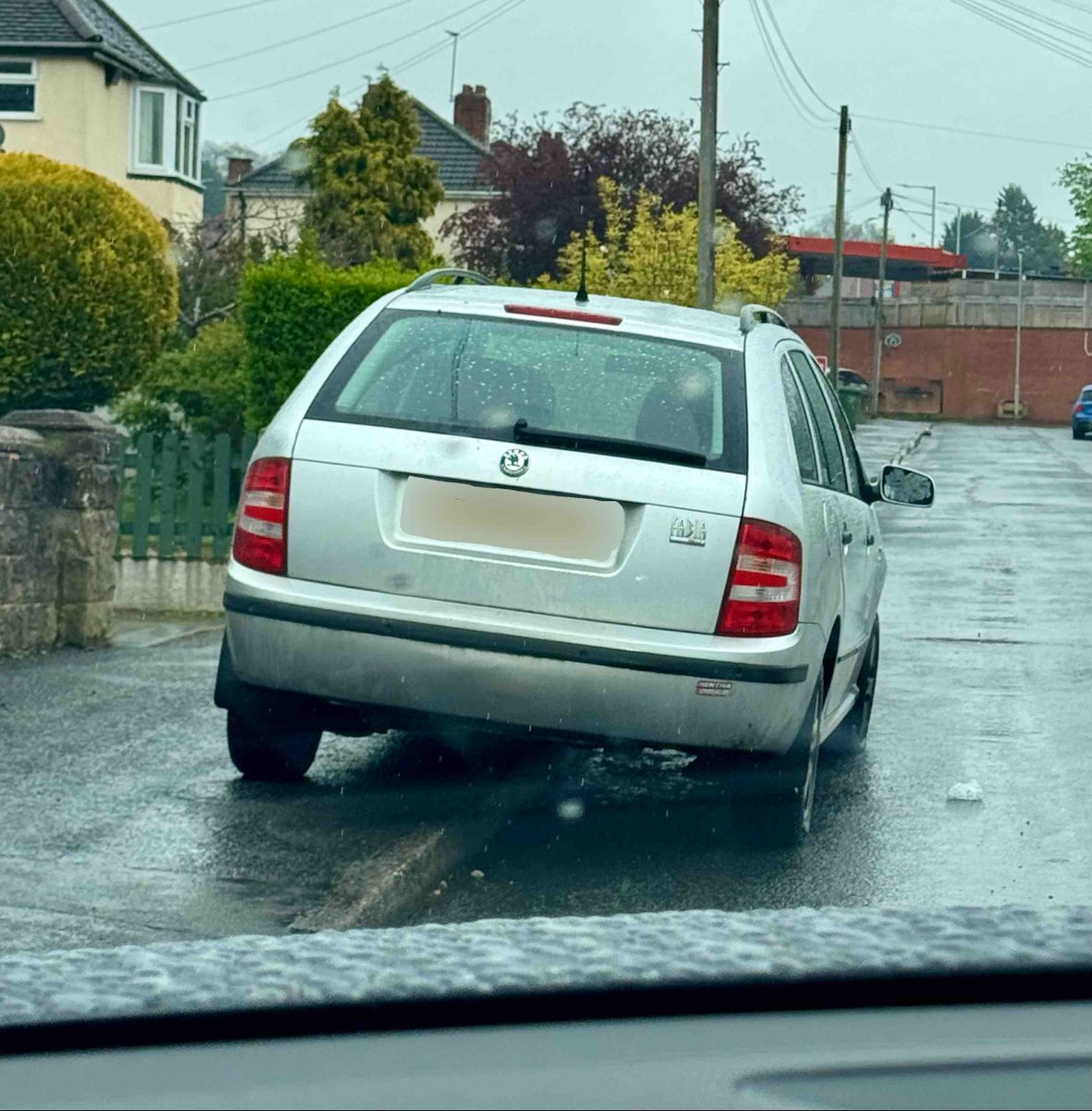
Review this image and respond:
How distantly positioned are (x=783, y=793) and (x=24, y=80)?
1390 inches

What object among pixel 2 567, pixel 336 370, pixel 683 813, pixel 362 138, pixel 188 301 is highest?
pixel 362 138

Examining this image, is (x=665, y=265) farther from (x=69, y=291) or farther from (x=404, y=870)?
(x=404, y=870)

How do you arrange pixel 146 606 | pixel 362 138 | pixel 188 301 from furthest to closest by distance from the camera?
1. pixel 362 138
2. pixel 188 301
3. pixel 146 606

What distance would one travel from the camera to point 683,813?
23.3ft

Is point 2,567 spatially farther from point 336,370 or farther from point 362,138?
point 362,138

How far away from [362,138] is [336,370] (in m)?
34.0

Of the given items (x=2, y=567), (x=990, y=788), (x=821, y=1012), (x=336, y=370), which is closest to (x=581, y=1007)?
(x=821, y=1012)

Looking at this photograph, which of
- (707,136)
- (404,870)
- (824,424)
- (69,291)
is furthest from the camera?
(707,136)

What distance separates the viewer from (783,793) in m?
6.41

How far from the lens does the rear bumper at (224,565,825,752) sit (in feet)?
19.3

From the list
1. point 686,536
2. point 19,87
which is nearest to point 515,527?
point 686,536

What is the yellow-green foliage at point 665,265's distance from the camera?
1460 inches

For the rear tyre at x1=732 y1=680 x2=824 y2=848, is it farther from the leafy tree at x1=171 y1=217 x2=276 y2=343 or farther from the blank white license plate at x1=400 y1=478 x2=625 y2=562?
the leafy tree at x1=171 y1=217 x2=276 y2=343

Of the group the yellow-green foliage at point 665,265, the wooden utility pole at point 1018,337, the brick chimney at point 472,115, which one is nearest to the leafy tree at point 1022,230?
the wooden utility pole at point 1018,337
